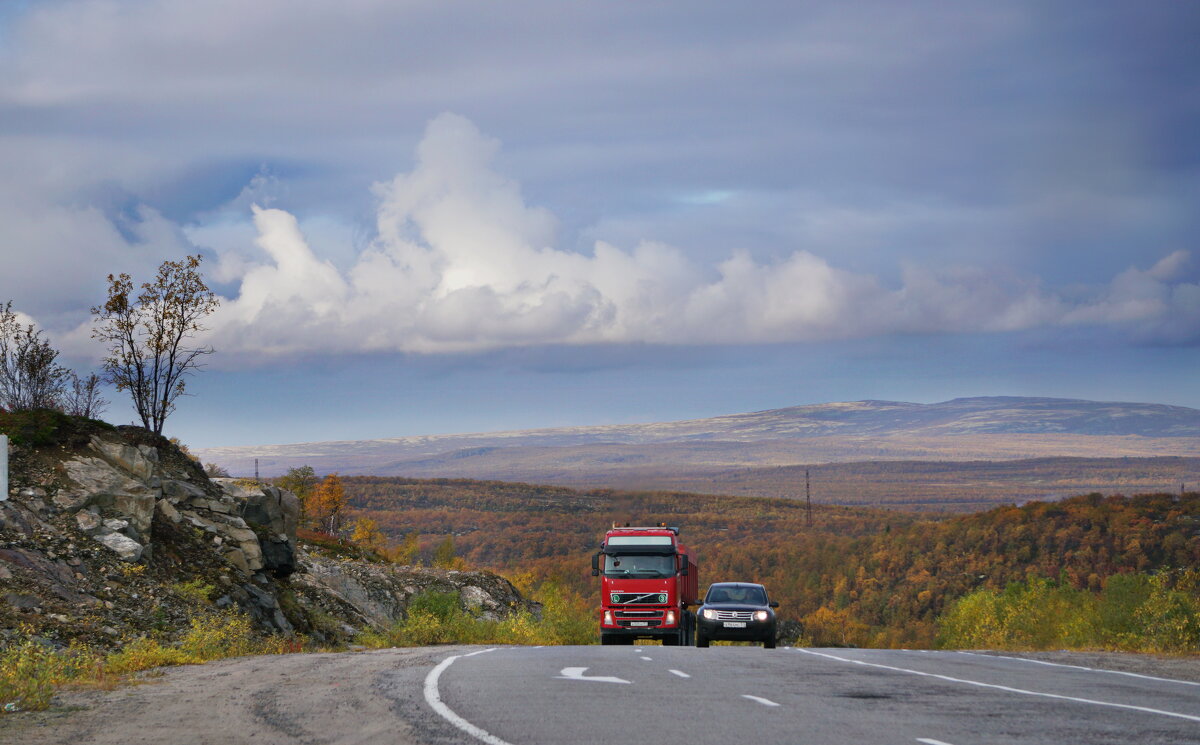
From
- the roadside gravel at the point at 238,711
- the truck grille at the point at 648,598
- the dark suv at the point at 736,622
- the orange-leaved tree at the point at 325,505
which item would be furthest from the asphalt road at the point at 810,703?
the orange-leaved tree at the point at 325,505

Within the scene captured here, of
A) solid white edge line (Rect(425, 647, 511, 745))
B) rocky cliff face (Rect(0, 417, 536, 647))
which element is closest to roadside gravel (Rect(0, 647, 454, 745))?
solid white edge line (Rect(425, 647, 511, 745))

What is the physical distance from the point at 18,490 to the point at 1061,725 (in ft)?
77.2

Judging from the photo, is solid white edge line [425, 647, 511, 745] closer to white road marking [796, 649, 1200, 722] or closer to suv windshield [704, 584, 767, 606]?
white road marking [796, 649, 1200, 722]

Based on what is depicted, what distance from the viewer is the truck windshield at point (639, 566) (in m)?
38.0

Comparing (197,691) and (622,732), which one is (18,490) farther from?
(622,732)

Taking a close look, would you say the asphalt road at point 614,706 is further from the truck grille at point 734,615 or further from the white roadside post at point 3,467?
the truck grille at point 734,615

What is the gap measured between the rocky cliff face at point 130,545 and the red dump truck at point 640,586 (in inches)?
345

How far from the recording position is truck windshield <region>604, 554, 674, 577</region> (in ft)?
125

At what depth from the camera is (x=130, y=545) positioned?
2631 cm

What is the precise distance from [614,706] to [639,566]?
82.1 ft

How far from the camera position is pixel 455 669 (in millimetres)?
17891

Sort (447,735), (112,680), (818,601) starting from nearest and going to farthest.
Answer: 1. (447,735)
2. (112,680)
3. (818,601)

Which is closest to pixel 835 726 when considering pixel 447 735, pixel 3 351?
pixel 447 735

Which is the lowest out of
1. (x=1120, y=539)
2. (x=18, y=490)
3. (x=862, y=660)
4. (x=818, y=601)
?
(x=818, y=601)
